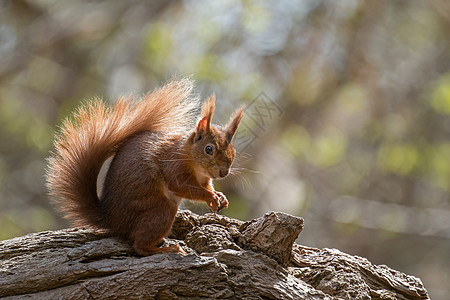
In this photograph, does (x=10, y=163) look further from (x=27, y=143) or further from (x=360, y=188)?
(x=360, y=188)

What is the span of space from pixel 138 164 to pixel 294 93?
391 centimetres

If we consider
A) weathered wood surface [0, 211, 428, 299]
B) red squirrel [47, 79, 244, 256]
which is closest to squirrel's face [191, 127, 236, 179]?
red squirrel [47, 79, 244, 256]

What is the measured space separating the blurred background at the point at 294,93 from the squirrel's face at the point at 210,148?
232 centimetres

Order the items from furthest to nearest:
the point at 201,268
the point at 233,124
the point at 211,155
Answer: the point at 233,124 → the point at 211,155 → the point at 201,268

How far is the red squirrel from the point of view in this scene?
2342 millimetres

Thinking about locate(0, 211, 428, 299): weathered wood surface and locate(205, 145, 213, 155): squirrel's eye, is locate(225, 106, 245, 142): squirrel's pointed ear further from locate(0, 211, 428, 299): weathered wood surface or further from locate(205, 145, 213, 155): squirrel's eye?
locate(0, 211, 428, 299): weathered wood surface

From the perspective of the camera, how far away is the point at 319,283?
7.63 feet

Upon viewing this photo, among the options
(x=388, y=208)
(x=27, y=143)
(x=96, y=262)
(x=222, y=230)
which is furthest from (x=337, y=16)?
(x=96, y=262)

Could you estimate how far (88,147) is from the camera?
247 centimetres

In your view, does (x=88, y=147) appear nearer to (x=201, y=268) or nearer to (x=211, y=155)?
(x=211, y=155)

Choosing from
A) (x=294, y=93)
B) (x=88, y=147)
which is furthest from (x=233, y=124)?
(x=294, y=93)

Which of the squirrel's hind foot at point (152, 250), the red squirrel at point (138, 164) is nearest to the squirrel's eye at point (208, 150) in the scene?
the red squirrel at point (138, 164)

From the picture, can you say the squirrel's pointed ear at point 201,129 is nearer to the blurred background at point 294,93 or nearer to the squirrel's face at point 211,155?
the squirrel's face at point 211,155

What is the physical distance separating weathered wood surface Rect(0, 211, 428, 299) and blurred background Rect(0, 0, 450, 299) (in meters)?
2.61
